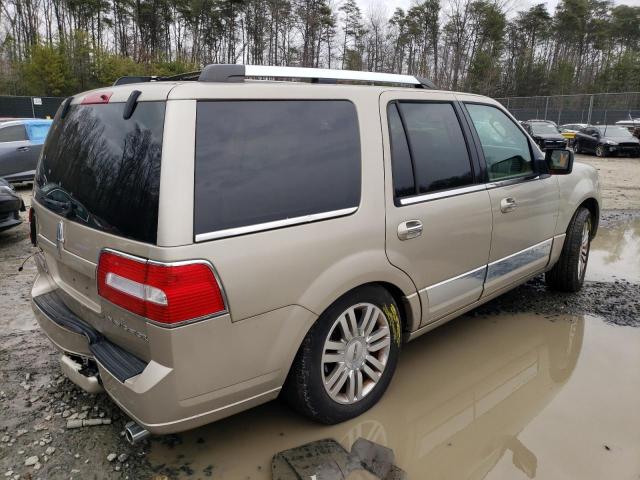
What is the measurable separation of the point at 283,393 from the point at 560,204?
2994 millimetres

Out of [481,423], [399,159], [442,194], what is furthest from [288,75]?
[481,423]

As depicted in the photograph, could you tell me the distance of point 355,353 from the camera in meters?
2.70

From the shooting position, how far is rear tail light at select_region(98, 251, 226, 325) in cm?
194

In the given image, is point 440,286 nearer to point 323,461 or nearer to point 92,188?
point 323,461

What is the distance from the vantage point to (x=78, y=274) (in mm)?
2449

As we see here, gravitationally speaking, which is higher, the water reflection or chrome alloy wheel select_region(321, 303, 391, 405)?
chrome alloy wheel select_region(321, 303, 391, 405)

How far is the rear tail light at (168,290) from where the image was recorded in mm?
1940

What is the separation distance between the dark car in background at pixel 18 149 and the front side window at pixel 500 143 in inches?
401

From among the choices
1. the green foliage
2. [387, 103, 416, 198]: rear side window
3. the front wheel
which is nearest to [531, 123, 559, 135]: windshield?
the front wheel

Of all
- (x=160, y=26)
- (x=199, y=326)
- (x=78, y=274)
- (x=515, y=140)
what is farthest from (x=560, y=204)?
(x=160, y=26)

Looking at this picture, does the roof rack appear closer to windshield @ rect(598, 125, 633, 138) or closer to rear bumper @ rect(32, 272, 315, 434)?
rear bumper @ rect(32, 272, 315, 434)

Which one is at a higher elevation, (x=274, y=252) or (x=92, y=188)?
(x=92, y=188)

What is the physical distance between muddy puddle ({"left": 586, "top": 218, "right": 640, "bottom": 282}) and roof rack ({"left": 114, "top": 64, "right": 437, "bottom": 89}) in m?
3.51

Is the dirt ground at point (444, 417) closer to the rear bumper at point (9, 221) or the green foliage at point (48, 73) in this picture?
the rear bumper at point (9, 221)
